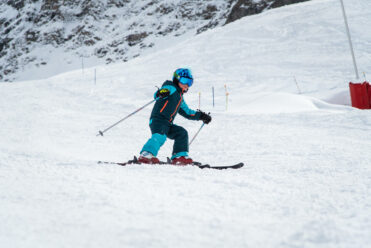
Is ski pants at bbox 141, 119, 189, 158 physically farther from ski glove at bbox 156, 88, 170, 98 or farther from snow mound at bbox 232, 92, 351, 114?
snow mound at bbox 232, 92, 351, 114

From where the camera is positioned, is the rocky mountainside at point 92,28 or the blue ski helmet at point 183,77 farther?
the rocky mountainside at point 92,28

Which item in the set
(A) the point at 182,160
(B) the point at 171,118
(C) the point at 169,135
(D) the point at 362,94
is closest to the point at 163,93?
(B) the point at 171,118

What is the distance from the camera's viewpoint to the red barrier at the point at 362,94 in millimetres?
8461

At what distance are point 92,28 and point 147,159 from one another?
152 ft

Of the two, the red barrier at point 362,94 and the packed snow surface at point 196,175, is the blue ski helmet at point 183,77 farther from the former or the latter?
the red barrier at point 362,94

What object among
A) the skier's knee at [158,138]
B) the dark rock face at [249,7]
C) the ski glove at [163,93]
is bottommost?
the skier's knee at [158,138]

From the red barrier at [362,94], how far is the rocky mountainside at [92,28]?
914 inches

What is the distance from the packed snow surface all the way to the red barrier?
32.2 inches

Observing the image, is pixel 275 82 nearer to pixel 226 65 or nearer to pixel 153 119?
pixel 226 65

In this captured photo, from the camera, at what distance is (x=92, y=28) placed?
46.1 m

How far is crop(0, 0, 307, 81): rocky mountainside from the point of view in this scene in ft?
124

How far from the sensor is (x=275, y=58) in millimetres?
15805

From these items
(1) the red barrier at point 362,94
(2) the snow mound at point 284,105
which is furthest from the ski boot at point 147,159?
(1) the red barrier at point 362,94

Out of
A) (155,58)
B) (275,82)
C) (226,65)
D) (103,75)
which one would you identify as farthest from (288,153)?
(155,58)
